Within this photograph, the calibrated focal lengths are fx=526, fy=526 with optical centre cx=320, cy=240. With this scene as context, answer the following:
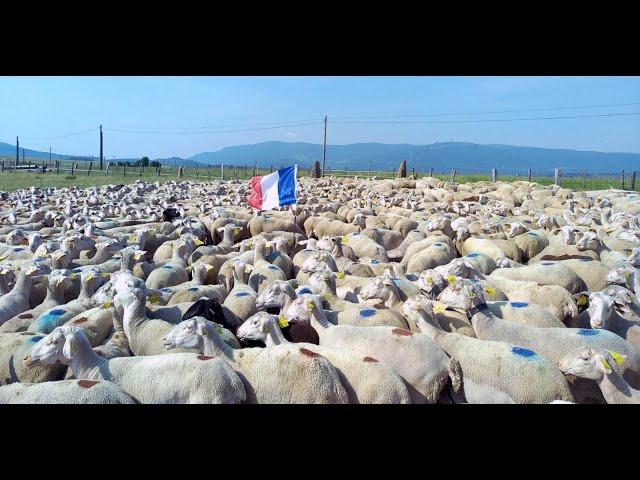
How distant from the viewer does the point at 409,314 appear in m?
5.80

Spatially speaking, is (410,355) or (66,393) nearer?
(66,393)

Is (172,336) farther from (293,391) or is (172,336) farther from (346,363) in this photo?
(346,363)

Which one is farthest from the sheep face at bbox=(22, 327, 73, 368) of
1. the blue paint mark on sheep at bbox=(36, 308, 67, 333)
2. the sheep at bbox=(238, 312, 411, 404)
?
the sheep at bbox=(238, 312, 411, 404)

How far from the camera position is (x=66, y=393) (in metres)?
4.11

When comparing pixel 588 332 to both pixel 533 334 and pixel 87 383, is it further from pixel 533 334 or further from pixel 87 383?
pixel 87 383

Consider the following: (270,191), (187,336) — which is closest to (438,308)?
(187,336)

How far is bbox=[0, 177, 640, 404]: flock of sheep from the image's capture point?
452cm

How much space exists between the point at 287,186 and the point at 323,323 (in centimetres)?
549

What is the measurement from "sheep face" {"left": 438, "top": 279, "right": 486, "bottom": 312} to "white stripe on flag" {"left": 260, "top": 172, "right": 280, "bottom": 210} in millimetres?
5503

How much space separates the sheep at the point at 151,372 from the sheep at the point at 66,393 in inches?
10.3

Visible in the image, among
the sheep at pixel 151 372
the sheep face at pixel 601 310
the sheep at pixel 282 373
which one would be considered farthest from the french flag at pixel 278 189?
the sheep at pixel 151 372

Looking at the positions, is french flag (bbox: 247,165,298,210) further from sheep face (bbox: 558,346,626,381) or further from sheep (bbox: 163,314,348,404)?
sheep face (bbox: 558,346,626,381)
